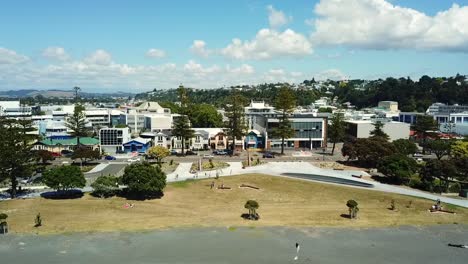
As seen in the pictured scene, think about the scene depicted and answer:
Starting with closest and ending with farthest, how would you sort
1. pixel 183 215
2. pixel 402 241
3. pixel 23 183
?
1. pixel 402 241
2. pixel 183 215
3. pixel 23 183

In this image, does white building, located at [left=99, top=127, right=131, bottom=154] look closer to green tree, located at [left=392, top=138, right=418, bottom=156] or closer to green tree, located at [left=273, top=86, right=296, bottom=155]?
green tree, located at [left=273, top=86, right=296, bottom=155]

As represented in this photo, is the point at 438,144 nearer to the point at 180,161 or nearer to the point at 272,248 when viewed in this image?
the point at 180,161

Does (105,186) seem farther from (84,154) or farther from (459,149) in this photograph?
(459,149)

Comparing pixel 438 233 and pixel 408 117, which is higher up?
pixel 408 117

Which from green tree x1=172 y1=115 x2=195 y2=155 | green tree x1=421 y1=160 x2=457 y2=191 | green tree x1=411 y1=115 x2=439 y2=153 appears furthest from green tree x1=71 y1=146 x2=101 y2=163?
green tree x1=411 y1=115 x2=439 y2=153

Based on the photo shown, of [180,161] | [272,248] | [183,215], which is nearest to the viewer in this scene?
[272,248]

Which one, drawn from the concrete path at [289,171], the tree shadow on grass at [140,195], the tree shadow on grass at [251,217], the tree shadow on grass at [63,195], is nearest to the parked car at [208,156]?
the concrete path at [289,171]

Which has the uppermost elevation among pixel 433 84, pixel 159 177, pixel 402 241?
pixel 433 84

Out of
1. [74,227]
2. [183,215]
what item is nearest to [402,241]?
[183,215]
